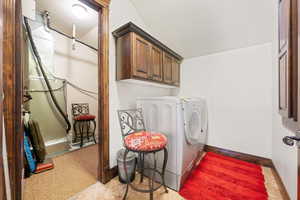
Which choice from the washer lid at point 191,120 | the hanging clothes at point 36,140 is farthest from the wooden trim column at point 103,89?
the hanging clothes at point 36,140

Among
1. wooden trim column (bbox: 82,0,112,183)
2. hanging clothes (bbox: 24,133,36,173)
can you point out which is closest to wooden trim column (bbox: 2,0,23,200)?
wooden trim column (bbox: 82,0,112,183)

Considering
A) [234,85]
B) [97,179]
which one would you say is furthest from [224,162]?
[97,179]

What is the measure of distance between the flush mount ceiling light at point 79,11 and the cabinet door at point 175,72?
1797 mm

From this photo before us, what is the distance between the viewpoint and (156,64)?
1902 mm

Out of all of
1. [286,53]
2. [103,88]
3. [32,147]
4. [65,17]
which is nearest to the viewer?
[286,53]

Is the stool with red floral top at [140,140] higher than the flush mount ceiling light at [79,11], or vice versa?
the flush mount ceiling light at [79,11]

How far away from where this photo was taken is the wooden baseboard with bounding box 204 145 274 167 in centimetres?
191

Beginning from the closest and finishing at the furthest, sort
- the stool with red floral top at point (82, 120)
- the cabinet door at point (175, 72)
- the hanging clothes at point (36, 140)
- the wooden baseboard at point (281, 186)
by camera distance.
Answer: the wooden baseboard at point (281, 186) → the hanging clothes at point (36, 140) → the cabinet door at point (175, 72) → the stool with red floral top at point (82, 120)

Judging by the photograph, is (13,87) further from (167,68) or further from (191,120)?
(167,68)

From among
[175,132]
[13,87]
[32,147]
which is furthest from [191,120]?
[32,147]

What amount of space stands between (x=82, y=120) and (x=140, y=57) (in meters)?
1.91

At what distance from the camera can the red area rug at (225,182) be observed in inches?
52.5

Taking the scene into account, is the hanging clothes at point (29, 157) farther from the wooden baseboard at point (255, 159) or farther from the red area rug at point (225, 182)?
the wooden baseboard at point (255, 159)

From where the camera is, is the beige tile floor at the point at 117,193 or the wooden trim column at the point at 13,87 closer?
the wooden trim column at the point at 13,87
